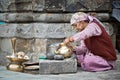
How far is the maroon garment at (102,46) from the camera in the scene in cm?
459

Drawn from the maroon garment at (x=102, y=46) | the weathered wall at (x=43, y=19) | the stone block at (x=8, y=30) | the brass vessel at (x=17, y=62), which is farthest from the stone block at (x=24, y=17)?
the maroon garment at (x=102, y=46)

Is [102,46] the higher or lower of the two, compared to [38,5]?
lower

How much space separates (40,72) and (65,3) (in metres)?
1.21

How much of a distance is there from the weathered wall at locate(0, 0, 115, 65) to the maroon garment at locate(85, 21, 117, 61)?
67 cm

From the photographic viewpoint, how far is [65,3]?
17.0ft

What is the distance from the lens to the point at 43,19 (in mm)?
5184

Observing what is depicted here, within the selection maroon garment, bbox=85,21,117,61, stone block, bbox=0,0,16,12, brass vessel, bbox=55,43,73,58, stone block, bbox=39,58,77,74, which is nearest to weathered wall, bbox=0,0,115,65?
stone block, bbox=0,0,16,12

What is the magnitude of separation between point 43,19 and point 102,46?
3.23 ft

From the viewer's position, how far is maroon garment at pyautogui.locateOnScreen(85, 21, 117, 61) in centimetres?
459

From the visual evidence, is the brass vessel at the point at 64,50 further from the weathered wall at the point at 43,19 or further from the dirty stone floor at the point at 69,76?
the weathered wall at the point at 43,19

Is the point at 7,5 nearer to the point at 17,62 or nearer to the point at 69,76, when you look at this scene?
the point at 17,62

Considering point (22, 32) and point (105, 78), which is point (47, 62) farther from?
point (22, 32)

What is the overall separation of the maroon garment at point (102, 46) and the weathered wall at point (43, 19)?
2.18ft

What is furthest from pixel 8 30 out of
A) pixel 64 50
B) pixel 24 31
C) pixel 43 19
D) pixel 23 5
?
pixel 64 50
